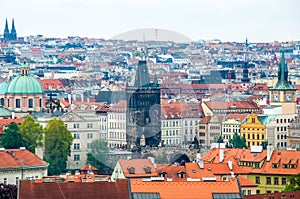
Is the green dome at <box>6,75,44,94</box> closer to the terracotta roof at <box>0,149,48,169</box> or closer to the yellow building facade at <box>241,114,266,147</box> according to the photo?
the yellow building facade at <box>241,114,266,147</box>

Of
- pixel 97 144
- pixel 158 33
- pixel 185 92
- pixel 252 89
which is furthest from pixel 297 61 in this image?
pixel 158 33

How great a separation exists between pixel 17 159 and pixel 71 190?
16068mm

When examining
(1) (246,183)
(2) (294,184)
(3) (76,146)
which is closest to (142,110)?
(2) (294,184)

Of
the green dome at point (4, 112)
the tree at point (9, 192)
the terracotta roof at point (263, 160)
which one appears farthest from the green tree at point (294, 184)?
the green dome at point (4, 112)

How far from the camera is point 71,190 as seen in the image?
130 ft

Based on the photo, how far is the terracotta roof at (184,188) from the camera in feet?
133

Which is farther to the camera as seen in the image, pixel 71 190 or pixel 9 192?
pixel 9 192

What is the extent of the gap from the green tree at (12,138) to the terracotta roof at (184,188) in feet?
84.9

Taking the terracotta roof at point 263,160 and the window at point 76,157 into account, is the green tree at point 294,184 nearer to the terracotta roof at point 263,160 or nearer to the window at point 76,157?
the terracotta roof at point 263,160

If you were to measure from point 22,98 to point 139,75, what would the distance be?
48818 mm

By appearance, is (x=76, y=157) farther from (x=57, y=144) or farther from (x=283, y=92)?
(x=283, y=92)

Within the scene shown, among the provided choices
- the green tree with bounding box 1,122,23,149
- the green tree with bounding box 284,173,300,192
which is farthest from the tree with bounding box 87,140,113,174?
the green tree with bounding box 284,173,300,192

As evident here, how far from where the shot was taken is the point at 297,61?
183 m

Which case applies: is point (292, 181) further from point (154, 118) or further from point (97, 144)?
point (97, 144)
